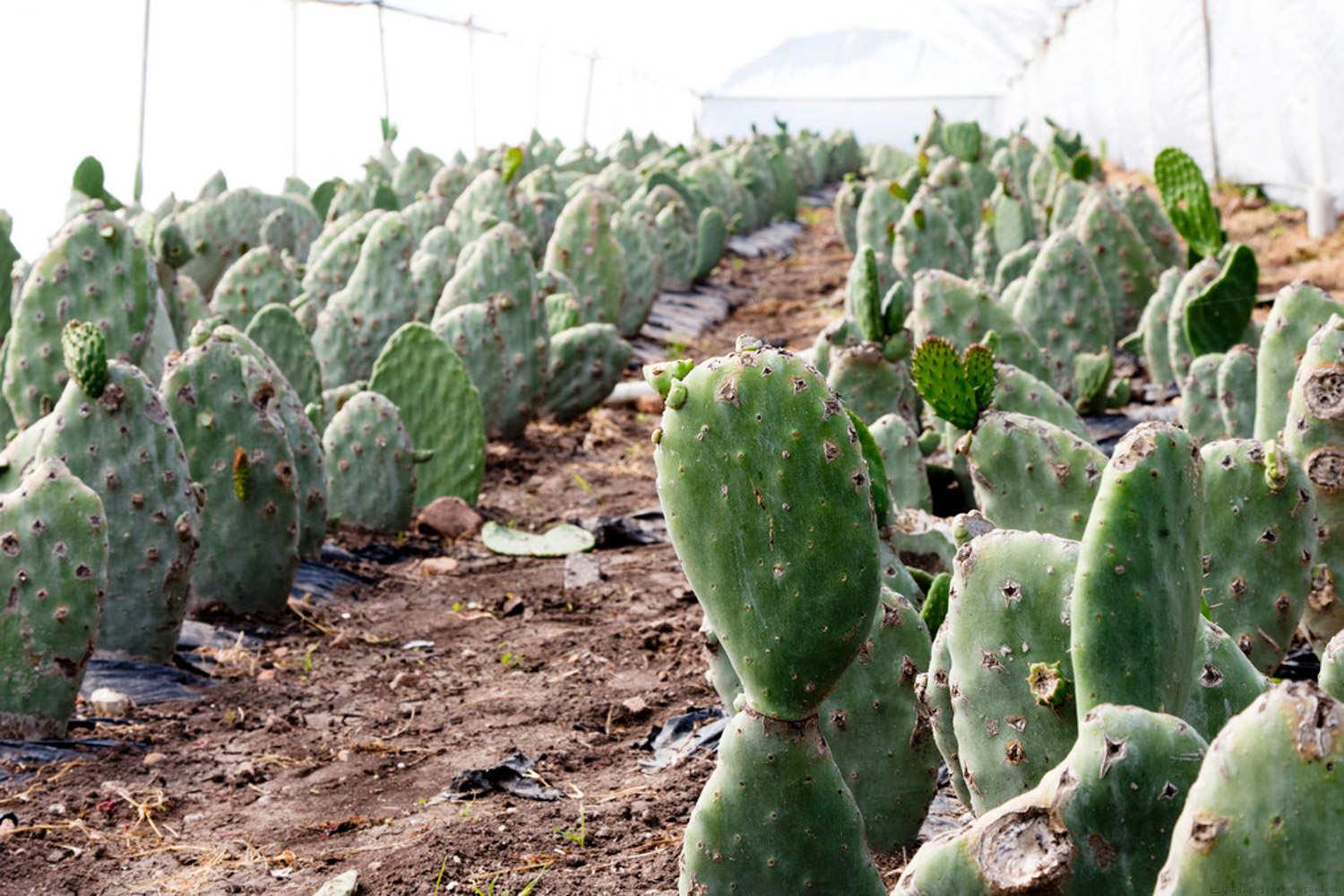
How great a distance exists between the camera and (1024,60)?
20.4 metres

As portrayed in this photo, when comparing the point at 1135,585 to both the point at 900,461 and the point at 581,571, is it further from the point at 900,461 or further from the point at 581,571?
the point at 581,571

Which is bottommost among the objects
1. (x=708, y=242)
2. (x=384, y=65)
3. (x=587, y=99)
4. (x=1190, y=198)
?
(x=708, y=242)

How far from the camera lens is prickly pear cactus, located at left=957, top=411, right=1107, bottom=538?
234cm

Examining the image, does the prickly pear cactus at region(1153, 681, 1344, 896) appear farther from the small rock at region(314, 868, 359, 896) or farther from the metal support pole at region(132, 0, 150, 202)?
the metal support pole at region(132, 0, 150, 202)

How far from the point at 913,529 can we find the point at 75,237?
234 cm

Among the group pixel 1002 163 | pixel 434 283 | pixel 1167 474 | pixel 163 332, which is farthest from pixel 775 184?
pixel 1167 474

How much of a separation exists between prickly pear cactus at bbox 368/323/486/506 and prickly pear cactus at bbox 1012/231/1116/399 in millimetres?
1618

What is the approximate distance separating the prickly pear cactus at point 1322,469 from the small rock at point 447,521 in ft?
7.71

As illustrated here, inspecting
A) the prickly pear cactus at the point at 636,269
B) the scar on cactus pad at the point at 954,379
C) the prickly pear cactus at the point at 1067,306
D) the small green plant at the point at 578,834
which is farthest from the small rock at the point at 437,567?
the prickly pear cactus at the point at 636,269

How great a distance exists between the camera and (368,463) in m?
4.07

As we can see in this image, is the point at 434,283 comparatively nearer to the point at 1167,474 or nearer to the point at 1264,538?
the point at 1264,538

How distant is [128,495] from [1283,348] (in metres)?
2.16

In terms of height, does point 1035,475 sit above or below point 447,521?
above

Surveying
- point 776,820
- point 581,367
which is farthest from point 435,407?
point 776,820
